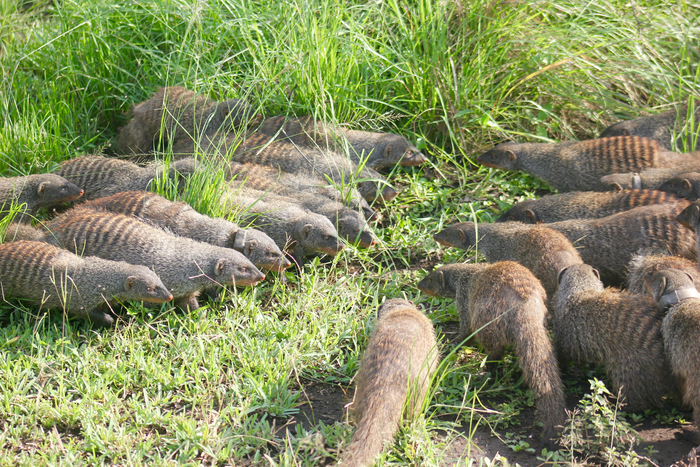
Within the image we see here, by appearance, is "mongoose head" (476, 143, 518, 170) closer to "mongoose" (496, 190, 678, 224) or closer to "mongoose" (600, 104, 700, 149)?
"mongoose" (496, 190, 678, 224)

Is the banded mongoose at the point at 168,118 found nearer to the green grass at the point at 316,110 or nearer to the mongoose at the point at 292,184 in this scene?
the green grass at the point at 316,110

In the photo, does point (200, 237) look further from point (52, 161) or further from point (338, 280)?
point (52, 161)

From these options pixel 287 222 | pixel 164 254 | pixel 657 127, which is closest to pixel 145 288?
pixel 164 254

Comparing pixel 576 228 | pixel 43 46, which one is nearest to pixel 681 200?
pixel 576 228

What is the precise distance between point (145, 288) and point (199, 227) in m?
0.65

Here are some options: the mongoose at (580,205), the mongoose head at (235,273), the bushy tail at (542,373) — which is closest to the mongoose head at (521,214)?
the mongoose at (580,205)

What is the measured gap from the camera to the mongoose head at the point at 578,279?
11.0 ft

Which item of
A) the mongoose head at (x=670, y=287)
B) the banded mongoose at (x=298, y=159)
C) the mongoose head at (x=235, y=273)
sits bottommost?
the mongoose head at (x=235, y=273)

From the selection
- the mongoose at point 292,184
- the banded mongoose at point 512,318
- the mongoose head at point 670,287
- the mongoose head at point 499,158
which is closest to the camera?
the banded mongoose at point 512,318

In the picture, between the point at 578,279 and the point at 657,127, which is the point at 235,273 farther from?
the point at 657,127

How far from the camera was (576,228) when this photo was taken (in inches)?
159

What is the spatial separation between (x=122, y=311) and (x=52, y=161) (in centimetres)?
168

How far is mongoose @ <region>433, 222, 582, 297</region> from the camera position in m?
3.65

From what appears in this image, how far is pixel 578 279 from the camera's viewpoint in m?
3.38
